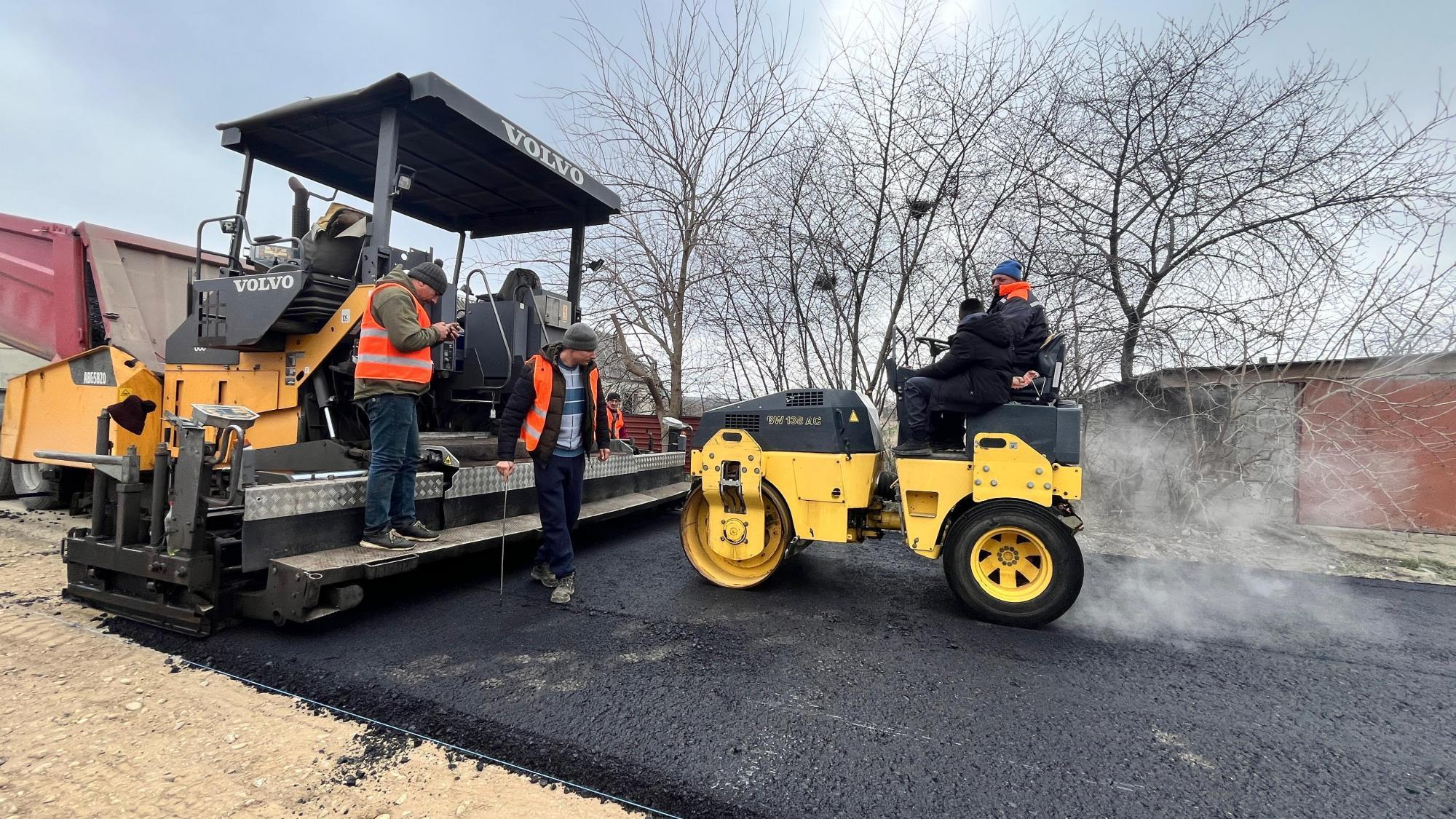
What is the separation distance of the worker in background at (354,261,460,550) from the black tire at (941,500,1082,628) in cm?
308

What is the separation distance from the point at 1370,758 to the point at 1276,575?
3385 mm

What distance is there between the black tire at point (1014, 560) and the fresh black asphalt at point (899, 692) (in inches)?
5.2

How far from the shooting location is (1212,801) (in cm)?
200

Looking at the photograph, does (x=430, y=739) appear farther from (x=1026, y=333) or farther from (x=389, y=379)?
(x=1026, y=333)

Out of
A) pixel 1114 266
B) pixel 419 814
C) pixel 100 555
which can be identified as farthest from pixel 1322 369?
pixel 100 555

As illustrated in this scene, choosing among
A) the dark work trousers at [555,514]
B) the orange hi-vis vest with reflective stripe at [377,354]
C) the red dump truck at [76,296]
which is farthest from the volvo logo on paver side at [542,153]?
the red dump truck at [76,296]

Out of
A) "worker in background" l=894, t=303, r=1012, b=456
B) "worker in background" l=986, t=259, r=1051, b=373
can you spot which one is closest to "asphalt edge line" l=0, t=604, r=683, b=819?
"worker in background" l=894, t=303, r=1012, b=456

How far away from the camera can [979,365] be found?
12.0 feet

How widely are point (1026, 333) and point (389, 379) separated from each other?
11.8 feet

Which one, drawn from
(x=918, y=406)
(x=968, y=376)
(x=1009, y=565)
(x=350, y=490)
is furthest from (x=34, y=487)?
(x=1009, y=565)

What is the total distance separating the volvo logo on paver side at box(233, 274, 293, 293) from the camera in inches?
149

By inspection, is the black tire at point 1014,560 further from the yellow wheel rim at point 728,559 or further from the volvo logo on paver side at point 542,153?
the volvo logo on paver side at point 542,153

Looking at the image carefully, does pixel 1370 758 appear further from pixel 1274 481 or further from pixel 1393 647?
pixel 1274 481

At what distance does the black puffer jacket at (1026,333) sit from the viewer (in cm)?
370
